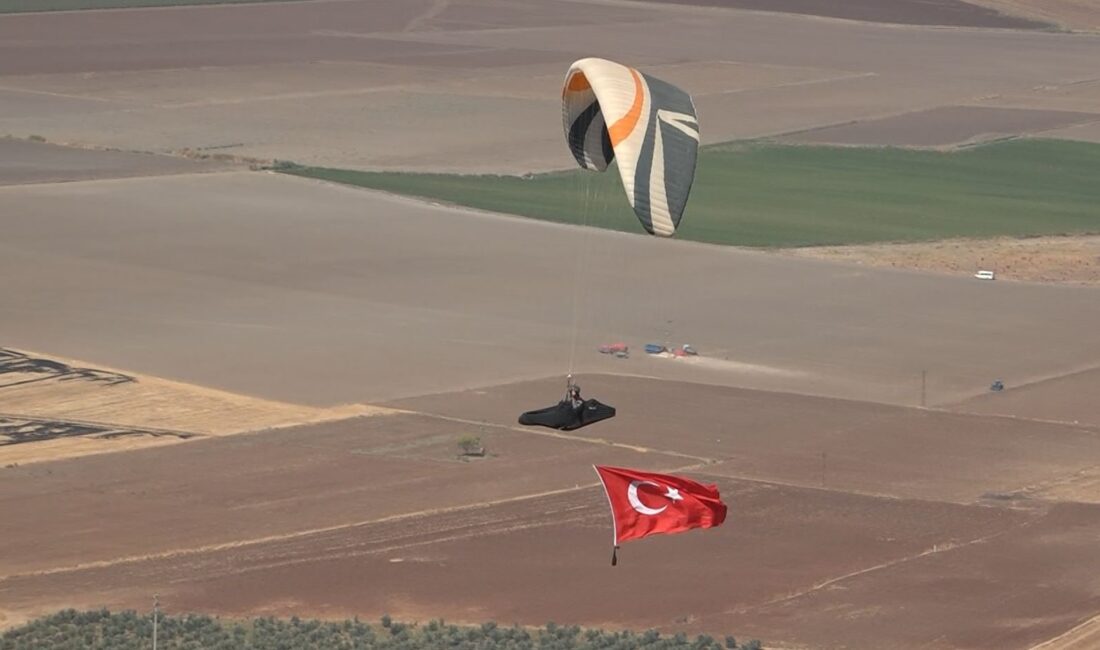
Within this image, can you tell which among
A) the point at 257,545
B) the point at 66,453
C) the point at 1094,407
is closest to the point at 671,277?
the point at 1094,407

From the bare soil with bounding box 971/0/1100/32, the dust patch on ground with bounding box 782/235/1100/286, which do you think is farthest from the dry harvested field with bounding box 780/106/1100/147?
the bare soil with bounding box 971/0/1100/32

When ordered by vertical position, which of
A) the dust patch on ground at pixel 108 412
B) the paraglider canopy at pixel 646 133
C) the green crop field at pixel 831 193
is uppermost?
the paraglider canopy at pixel 646 133

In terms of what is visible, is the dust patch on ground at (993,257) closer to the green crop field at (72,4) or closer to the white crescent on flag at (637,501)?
the white crescent on flag at (637,501)

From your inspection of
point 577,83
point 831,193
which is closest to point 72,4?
point 831,193

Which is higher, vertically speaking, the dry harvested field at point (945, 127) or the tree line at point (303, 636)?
the dry harvested field at point (945, 127)

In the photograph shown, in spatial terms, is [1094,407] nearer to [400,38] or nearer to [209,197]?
[209,197]

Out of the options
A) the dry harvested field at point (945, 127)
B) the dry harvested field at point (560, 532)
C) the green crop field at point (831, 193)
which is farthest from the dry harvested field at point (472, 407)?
the green crop field at point (831, 193)

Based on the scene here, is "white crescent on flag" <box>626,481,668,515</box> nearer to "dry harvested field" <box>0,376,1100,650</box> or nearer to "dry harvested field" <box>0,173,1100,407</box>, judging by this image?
"dry harvested field" <box>0,376,1100,650</box>
